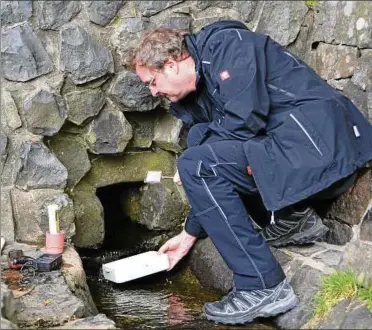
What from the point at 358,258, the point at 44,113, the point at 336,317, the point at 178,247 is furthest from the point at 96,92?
the point at 336,317

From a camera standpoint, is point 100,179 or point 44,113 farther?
point 100,179

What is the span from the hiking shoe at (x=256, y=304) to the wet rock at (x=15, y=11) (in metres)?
1.45

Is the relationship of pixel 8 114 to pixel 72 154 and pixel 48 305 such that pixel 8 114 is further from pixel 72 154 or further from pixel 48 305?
pixel 48 305

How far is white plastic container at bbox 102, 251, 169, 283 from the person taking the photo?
2.95 meters

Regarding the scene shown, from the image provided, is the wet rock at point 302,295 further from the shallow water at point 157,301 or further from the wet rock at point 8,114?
the wet rock at point 8,114

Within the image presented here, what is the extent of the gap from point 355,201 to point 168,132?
971 millimetres

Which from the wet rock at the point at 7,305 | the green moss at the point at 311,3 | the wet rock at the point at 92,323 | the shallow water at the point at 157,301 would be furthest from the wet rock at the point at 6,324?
the green moss at the point at 311,3

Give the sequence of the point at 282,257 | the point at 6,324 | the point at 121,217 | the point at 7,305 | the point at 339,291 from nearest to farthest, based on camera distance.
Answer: the point at 6,324
the point at 7,305
the point at 339,291
the point at 282,257
the point at 121,217

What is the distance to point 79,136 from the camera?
3.27 metres

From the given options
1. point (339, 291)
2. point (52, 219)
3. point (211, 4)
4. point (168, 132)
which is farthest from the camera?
point (168, 132)

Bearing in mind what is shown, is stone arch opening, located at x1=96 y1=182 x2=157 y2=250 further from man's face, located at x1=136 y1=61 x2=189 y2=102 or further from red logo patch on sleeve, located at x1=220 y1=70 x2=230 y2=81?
red logo patch on sleeve, located at x1=220 y1=70 x2=230 y2=81

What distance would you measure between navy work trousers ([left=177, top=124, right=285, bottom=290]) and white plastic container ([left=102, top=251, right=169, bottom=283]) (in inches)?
20.4

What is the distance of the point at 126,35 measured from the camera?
3.16m

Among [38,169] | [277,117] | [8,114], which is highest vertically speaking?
[277,117]
